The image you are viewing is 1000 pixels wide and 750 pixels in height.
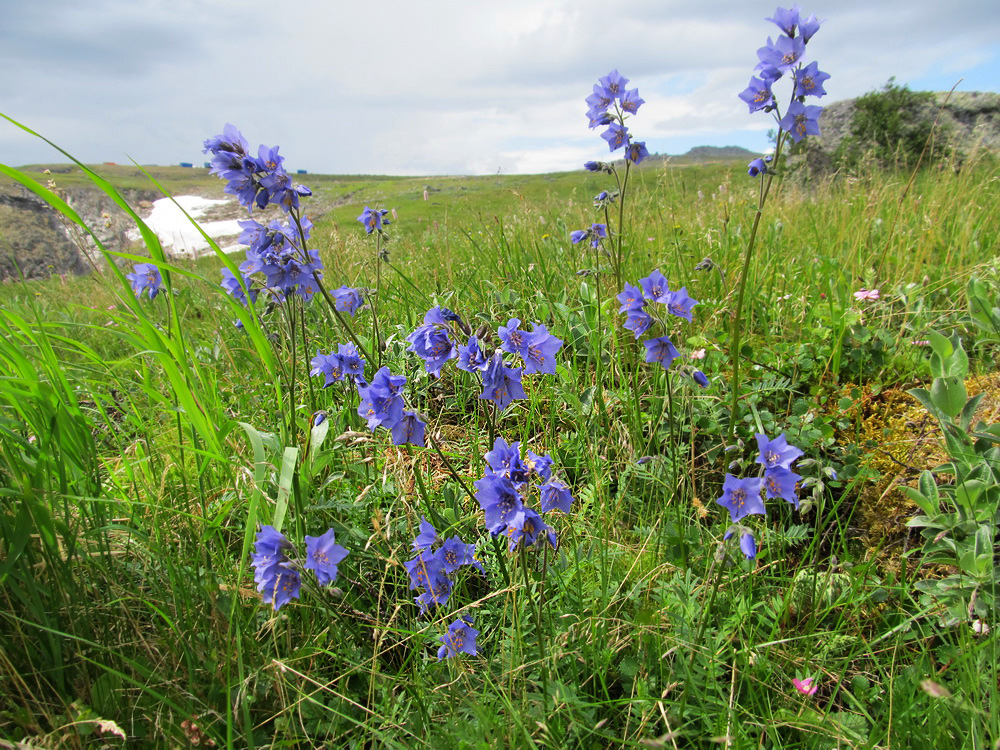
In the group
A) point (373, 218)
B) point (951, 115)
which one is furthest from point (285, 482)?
point (951, 115)

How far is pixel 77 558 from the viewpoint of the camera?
1.87 metres

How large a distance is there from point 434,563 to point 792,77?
2.07m

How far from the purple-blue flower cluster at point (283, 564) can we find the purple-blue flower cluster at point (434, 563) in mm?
223

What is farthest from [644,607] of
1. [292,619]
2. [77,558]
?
[77,558]

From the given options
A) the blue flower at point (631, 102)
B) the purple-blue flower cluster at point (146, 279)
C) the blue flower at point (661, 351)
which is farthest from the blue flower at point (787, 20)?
the purple-blue flower cluster at point (146, 279)

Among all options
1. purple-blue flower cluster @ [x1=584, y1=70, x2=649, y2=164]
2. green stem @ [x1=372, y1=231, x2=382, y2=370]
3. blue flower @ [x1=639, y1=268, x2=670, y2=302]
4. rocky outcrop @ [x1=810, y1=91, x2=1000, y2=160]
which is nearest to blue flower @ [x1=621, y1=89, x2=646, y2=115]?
purple-blue flower cluster @ [x1=584, y1=70, x2=649, y2=164]

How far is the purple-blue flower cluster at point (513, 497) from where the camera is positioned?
1.42 m

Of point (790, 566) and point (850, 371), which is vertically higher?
point (850, 371)

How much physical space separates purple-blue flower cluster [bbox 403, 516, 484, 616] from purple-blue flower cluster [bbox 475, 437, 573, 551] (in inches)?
9.9

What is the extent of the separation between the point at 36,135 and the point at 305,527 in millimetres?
1657

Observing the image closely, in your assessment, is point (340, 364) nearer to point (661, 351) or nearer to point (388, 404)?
point (388, 404)

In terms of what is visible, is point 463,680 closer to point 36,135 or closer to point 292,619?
point 292,619

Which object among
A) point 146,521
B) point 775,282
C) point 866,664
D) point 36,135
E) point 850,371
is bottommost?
point 866,664

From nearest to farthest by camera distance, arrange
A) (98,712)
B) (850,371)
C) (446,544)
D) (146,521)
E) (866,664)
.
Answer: (98,712) < (446,544) < (866,664) < (146,521) < (850,371)
